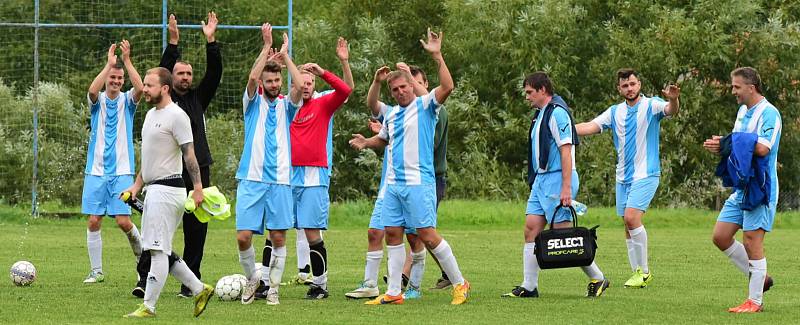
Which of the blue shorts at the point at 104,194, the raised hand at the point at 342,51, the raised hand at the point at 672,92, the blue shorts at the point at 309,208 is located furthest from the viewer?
the blue shorts at the point at 104,194

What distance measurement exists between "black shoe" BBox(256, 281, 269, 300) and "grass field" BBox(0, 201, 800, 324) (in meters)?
0.19

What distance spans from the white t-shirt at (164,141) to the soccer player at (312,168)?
180cm

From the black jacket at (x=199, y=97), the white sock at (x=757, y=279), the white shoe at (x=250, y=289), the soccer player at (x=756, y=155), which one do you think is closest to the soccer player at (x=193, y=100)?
the black jacket at (x=199, y=97)

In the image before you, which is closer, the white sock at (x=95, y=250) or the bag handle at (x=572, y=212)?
the bag handle at (x=572, y=212)

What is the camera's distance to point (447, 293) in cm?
1277

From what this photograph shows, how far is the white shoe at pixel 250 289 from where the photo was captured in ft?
38.1

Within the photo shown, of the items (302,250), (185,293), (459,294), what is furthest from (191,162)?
(302,250)

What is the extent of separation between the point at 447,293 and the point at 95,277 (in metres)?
3.64

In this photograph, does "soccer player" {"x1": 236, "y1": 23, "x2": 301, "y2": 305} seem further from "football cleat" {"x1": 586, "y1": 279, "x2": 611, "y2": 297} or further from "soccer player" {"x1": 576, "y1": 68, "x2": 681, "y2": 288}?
"soccer player" {"x1": 576, "y1": 68, "x2": 681, "y2": 288}

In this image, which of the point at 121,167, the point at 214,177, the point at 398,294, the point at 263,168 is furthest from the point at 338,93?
the point at 214,177

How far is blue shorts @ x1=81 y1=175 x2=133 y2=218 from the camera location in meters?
14.0

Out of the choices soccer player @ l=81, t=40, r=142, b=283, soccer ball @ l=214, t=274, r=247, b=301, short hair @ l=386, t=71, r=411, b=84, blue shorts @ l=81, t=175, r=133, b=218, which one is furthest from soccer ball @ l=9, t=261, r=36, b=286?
short hair @ l=386, t=71, r=411, b=84

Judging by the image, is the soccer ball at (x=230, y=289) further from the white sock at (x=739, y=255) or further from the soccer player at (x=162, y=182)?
the white sock at (x=739, y=255)

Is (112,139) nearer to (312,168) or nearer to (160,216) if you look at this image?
(312,168)
